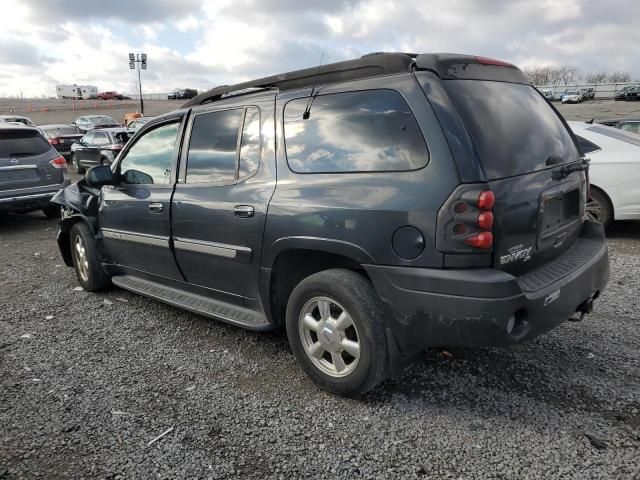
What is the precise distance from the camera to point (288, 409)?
299 centimetres

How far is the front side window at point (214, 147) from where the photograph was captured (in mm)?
3539

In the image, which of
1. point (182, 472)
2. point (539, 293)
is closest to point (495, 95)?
point (539, 293)

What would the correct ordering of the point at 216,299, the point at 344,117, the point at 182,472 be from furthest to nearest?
the point at 216,299 → the point at 344,117 → the point at 182,472

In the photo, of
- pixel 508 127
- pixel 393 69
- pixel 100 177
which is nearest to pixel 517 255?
pixel 508 127

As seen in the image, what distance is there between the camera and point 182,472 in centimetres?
247

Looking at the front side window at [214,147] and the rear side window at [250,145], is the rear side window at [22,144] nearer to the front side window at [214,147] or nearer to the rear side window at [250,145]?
the front side window at [214,147]

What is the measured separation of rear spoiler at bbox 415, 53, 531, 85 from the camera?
8.96 feet

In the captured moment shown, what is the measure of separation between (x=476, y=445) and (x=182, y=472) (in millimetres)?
1470

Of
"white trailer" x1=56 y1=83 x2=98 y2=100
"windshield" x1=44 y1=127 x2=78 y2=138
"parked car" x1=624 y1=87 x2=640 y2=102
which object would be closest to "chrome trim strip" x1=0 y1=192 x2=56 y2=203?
"windshield" x1=44 y1=127 x2=78 y2=138

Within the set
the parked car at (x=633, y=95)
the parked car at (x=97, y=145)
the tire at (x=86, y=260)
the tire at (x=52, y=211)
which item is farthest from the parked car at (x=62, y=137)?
the parked car at (x=633, y=95)

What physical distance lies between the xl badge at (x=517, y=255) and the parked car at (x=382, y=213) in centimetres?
2

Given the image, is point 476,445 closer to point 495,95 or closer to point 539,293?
point 539,293

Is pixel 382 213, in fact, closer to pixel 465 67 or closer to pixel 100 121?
pixel 465 67

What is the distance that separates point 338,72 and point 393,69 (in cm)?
39
